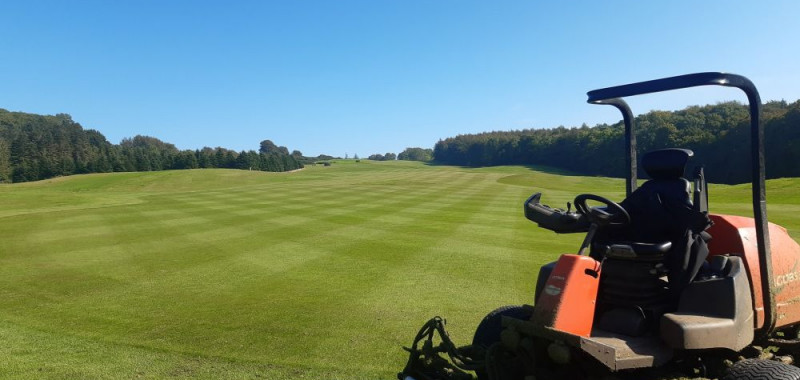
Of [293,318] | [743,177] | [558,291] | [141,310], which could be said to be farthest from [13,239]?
[743,177]

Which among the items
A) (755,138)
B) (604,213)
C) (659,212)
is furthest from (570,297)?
(755,138)

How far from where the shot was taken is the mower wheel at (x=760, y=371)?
3652 mm

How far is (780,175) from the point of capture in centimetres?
5762

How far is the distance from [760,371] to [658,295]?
2.80 feet

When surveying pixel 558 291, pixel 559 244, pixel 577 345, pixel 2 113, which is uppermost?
pixel 2 113

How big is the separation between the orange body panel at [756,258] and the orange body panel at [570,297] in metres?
1.67

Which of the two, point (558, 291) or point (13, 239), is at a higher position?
point (558, 291)

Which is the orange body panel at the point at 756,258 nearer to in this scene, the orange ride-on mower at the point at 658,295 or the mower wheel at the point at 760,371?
the orange ride-on mower at the point at 658,295

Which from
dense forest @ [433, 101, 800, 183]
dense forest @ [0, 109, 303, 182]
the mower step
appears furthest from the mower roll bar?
dense forest @ [0, 109, 303, 182]

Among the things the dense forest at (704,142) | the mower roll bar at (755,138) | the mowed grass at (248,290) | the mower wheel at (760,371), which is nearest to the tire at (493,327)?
the mowed grass at (248,290)

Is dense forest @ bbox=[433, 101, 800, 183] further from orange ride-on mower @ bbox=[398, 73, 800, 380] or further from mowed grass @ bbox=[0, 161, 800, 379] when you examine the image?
mowed grass @ bbox=[0, 161, 800, 379]

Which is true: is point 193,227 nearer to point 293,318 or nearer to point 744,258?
point 293,318

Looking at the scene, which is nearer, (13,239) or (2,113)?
(13,239)

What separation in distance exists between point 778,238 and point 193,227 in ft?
70.3
